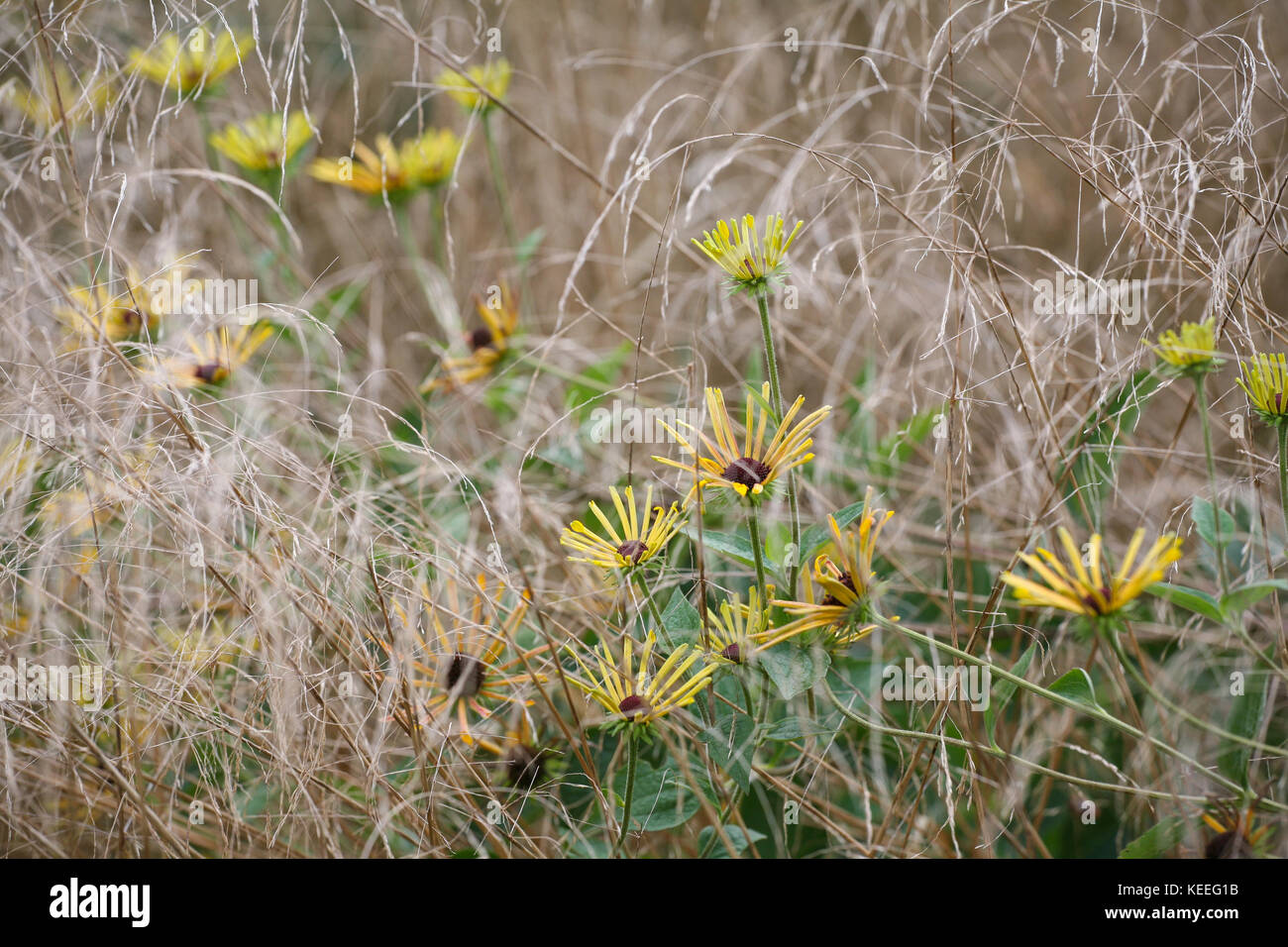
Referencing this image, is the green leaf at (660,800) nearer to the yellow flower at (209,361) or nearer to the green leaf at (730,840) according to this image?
the green leaf at (730,840)

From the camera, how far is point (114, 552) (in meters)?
0.87

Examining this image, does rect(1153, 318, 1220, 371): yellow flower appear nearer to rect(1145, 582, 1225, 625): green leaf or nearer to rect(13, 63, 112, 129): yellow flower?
rect(1145, 582, 1225, 625): green leaf

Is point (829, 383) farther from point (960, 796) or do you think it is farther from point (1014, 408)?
point (960, 796)

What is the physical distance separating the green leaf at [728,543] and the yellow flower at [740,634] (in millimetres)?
28

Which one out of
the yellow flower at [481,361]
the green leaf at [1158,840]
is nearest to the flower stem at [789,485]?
the green leaf at [1158,840]

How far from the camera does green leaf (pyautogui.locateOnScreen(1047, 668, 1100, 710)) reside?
2.32 ft

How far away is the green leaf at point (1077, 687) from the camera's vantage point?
27.9 inches

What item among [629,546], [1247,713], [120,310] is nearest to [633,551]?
[629,546]

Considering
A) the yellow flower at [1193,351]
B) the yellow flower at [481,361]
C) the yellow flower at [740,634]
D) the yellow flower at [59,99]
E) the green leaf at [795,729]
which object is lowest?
the green leaf at [795,729]

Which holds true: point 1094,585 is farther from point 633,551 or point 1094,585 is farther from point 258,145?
point 258,145

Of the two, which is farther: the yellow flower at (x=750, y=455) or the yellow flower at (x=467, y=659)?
the yellow flower at (x=467, y=659)

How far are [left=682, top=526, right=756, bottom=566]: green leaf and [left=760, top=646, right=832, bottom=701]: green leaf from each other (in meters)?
0.08

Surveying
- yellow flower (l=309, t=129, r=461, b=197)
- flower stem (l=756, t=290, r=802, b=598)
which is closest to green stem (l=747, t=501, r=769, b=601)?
flower stem (l=756, t=290, r=802, b=598)
